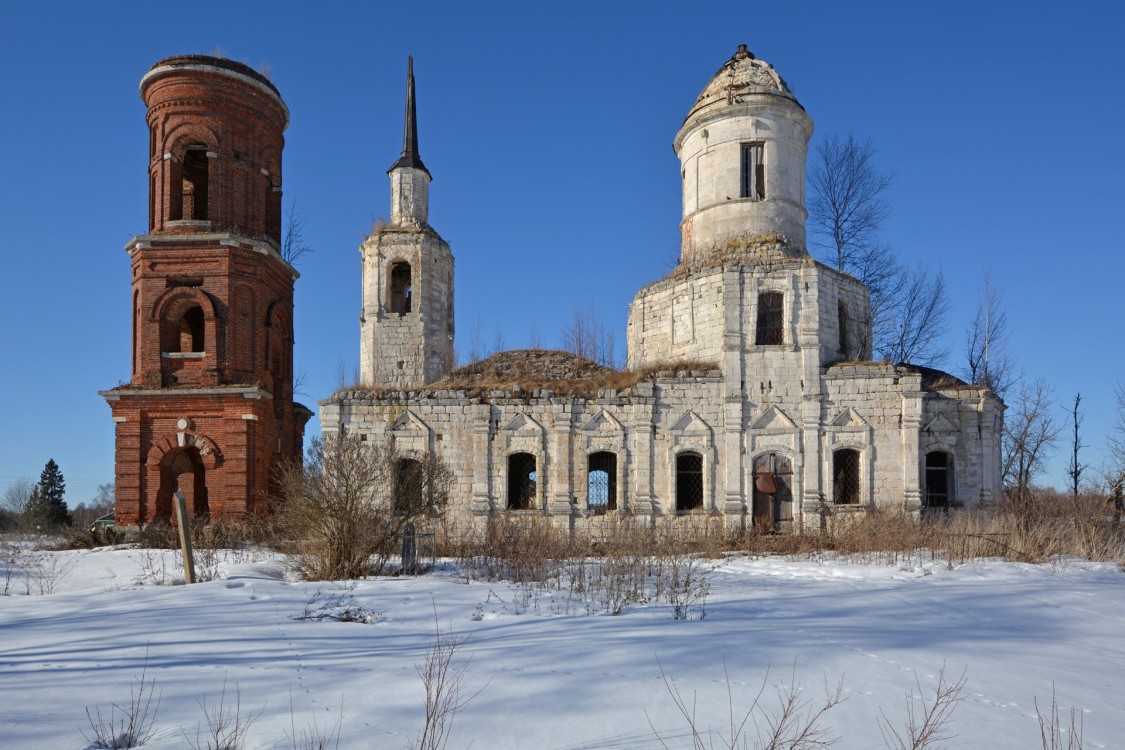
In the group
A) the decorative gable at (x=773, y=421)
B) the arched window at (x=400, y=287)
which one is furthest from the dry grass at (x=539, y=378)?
the arched window at (x=400, y=287)

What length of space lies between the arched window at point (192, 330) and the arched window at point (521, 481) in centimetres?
977

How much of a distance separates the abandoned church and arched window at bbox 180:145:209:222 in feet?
0.23

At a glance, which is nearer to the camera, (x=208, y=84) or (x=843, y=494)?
(x=843, y=494)

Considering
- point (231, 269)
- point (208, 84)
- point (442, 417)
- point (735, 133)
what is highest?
point (208, 84)

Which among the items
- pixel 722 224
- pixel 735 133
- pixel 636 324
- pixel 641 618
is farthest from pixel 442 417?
pixel 641 618

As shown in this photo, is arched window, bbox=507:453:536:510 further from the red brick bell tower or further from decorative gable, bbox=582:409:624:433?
the red brick bell tower

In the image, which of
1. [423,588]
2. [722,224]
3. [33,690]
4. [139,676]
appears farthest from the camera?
[722,224]

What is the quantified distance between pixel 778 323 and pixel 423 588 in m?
12.3

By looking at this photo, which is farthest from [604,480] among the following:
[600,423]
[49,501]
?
[49,501]

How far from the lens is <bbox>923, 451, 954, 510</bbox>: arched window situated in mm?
18766

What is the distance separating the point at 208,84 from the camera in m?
21.5

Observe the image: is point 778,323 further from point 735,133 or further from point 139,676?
point 139,676

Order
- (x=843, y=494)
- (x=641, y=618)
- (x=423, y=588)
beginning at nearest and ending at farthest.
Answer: (x=641, y=618), (x=423, y=588), (x=843, y=494)

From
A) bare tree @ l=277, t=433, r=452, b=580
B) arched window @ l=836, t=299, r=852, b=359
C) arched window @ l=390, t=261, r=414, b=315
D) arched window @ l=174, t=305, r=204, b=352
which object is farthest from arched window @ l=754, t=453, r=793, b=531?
arched window @ l=174, t=305, r=204, b=352
